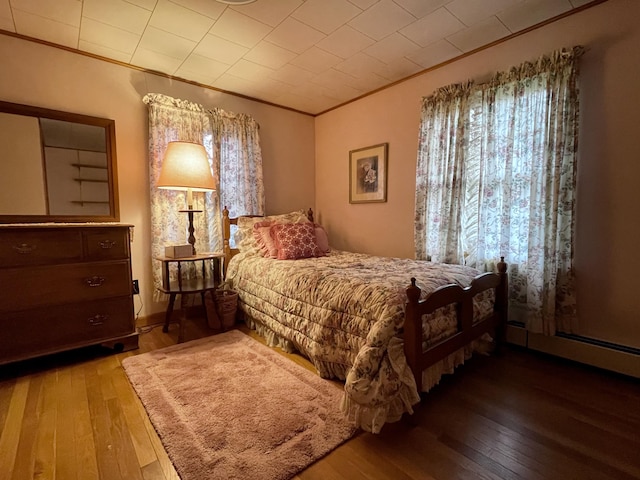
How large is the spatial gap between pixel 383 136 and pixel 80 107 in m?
2.79

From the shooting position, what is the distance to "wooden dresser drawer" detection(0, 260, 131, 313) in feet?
6.42

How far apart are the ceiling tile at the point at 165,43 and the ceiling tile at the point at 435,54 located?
6.13ft

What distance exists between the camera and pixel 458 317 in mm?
1892

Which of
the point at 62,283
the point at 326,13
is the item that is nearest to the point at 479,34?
the point at 326,13

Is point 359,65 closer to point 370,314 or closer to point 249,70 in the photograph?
point 249,70

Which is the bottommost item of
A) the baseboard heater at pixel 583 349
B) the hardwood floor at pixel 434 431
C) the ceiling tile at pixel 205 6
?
the hardwood floor at pixel 434 431

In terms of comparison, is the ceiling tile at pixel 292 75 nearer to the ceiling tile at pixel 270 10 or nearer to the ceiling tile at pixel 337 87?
the ceiling tile at pixel 337 87

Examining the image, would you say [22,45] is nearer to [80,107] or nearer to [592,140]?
[80,107]

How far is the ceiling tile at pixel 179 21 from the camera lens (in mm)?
2000

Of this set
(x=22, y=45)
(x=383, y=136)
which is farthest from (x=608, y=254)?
(x=22, y=45)

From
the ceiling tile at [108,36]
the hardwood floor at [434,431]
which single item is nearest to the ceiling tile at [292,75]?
the ceiling tile at [108,36]

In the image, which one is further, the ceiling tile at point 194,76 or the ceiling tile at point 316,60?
the ceiling tile at point 194,76

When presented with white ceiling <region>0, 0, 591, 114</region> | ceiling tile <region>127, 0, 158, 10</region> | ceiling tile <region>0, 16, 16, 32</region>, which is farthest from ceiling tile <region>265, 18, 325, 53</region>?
ceiling tile <region>0, 16, 16, 32</region>

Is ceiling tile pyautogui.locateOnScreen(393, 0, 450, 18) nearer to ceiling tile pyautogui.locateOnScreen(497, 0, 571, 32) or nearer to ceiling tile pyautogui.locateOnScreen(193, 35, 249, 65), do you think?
A: ceiling tile pyautogui.locateOnScreen(497, 0, 571, 32)
